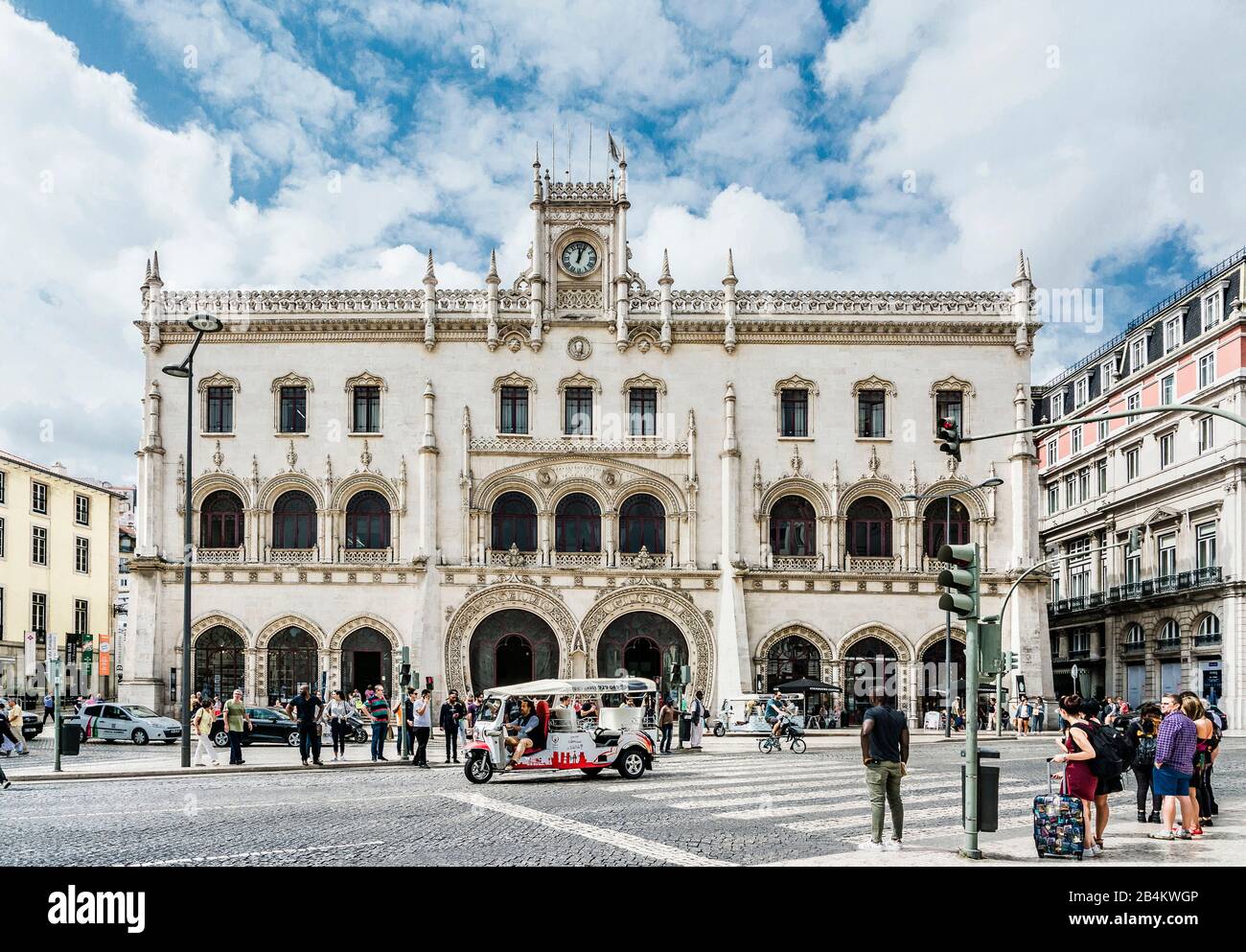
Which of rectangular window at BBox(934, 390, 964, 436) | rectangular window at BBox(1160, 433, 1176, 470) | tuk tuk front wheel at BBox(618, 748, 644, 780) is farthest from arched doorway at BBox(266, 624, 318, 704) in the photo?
rectangular window at BBox(1160, 433, 1176, 470)

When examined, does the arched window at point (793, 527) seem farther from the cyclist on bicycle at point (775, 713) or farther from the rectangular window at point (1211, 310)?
the rectangular window at point (1211, 310)

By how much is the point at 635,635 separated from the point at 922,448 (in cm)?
1217

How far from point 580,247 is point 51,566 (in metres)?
32.1

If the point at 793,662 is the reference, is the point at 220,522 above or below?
above

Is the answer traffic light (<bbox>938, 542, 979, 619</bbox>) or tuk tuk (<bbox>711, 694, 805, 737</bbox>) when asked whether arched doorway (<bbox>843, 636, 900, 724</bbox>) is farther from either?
traffic light (<bbox>938, 542, 979, 619</bbox>)

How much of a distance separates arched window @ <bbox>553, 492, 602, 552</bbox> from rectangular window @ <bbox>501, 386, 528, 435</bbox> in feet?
10.0

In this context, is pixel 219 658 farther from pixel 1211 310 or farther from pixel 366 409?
pixel 1211 310

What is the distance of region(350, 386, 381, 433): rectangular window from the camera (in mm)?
45188

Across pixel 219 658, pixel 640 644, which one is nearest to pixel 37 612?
pixel 219 658

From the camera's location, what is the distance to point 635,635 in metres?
44.3

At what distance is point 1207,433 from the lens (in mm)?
48500

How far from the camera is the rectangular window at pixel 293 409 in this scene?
148 feet
